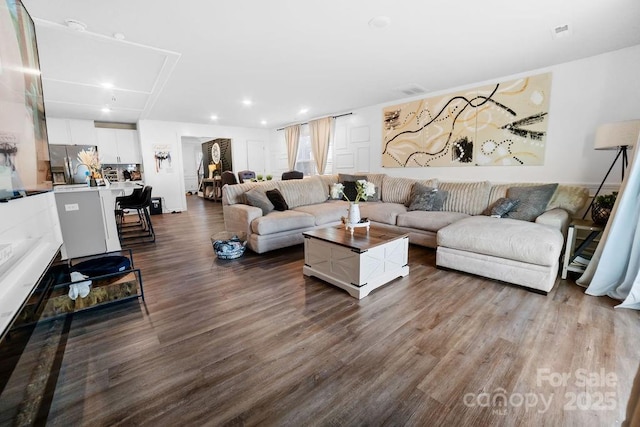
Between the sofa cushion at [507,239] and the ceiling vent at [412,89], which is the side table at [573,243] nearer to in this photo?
the sofa cushion at [507,239]

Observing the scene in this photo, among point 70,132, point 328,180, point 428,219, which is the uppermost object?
point 70,132

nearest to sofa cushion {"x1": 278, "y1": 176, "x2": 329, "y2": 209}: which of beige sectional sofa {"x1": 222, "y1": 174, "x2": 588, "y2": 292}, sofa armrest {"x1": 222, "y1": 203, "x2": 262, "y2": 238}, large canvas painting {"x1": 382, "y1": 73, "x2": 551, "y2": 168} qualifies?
beige sectional sofa {"x1": 222, "y1": 174, "x2": 588, "y2": 292}

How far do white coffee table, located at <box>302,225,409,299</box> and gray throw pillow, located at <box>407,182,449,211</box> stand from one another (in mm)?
1441

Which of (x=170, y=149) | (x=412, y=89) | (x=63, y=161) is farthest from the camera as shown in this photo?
(x=170, y=149)

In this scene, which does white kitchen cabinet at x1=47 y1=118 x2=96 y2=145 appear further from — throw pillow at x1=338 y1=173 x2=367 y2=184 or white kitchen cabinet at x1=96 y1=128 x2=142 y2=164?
throw pillow at x1=338 y1=173 x2=367 y2=184

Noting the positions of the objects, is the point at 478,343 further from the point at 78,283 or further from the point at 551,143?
the point at 551,143

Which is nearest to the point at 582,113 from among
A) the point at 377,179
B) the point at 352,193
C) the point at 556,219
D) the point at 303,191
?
the point at 556,219

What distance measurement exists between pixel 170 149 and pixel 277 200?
4611mm

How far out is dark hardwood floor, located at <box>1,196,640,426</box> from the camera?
1.27 metres

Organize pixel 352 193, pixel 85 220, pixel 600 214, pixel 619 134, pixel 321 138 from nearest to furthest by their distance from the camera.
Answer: pixel 619 134, pixel 600 214, pixel 85 220, pixel 352 193, pixel 321 138

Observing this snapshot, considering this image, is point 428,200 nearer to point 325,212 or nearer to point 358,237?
point 325,212

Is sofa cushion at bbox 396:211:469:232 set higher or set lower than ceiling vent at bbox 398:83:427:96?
lower

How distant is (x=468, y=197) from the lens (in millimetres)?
3822

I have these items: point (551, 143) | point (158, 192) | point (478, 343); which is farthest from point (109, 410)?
point (158, 192)
